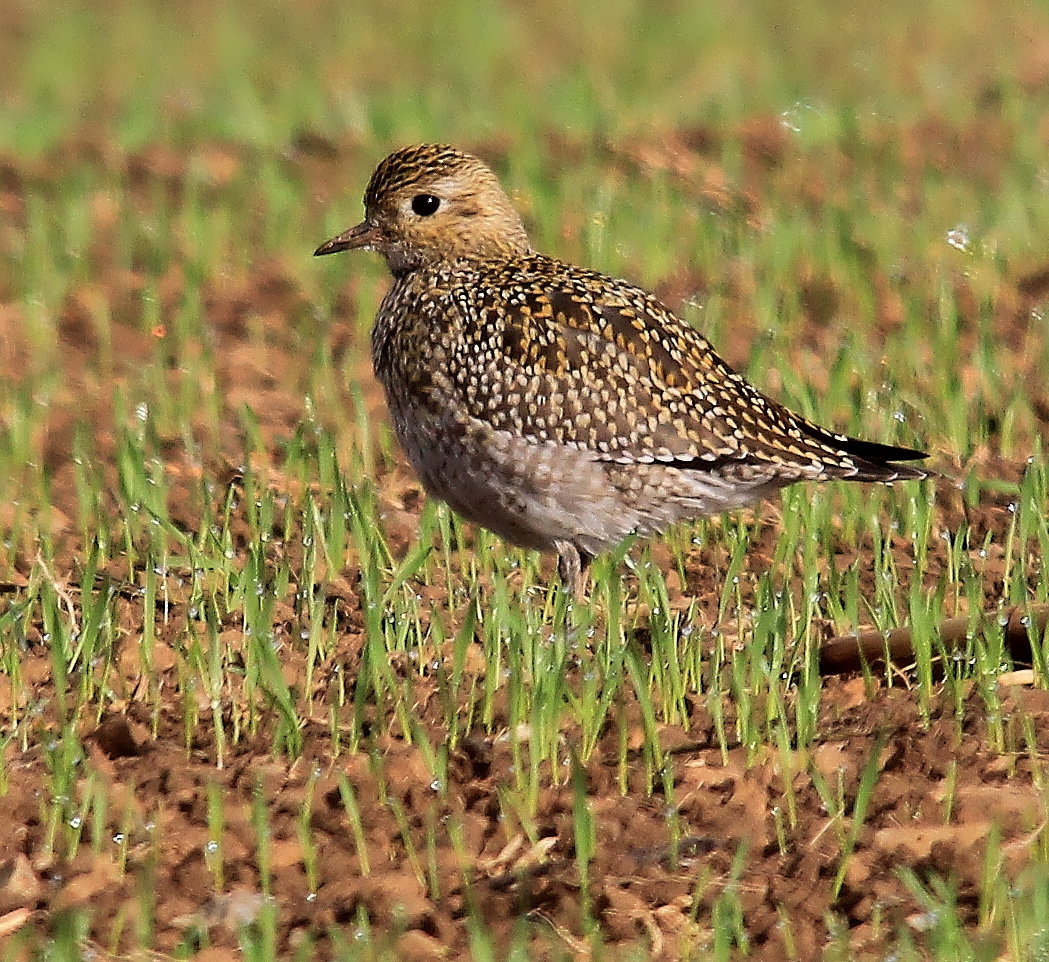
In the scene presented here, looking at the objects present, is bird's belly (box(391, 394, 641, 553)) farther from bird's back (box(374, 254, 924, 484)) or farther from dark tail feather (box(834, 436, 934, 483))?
dark tail feather (box(834, 436, 934, 483))

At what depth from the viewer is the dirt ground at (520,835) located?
15.9ft

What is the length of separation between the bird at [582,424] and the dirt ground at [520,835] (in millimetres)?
773

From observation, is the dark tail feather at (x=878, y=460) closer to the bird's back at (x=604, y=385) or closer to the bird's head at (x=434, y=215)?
the bird's back at (x=604, y=385)

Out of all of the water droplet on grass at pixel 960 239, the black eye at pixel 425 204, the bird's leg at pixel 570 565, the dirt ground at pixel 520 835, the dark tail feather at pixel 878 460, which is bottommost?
the dirt ground at pixel 520 835

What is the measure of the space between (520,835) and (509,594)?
168cm

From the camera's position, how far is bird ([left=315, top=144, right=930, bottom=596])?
662cm

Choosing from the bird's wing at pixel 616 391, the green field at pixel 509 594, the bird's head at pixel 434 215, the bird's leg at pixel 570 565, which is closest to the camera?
the green field at pixel 509 594

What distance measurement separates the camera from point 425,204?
7469 millimetres

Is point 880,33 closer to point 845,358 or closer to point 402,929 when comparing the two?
point 845,358

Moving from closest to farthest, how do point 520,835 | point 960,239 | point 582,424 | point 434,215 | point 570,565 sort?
point 520,835
point 582,424
point 570,565
point 434,215
point 960,239

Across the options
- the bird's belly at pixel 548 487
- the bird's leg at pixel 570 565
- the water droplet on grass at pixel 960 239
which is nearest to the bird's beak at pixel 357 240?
the bird's belly at pixel 548 487

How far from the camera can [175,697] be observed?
20.1 ft

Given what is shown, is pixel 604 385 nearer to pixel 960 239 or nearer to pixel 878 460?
pixel 878 460

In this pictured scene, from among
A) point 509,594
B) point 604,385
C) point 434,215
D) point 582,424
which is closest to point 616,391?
point 604,385
